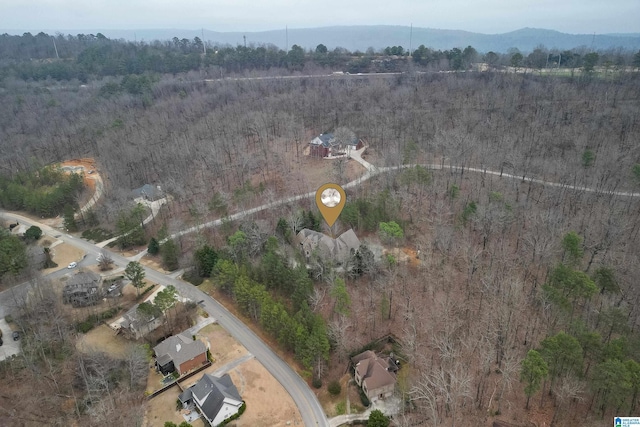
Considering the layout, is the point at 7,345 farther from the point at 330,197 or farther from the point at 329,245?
the point at 330,197

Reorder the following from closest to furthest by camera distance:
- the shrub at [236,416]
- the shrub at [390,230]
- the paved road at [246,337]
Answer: the shrub at [236,416] < the paved road at [246,337] < the shrub at [390,230]

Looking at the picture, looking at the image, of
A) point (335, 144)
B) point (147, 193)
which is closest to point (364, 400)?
point (147, 193)

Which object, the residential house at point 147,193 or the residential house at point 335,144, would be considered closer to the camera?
the residential house at point 147,193

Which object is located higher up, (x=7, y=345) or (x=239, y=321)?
(x=239, y=321)

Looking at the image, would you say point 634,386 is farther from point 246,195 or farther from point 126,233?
point 126,233

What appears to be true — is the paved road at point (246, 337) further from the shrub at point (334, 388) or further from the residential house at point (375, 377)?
the residential house at point (375, 377)

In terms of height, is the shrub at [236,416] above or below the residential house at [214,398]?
below

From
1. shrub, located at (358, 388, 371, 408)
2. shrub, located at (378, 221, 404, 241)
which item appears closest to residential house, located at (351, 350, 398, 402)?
shrub, located at (358, 388, 371, 408)

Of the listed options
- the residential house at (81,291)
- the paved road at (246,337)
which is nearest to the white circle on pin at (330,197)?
the paved road at (246,337)
